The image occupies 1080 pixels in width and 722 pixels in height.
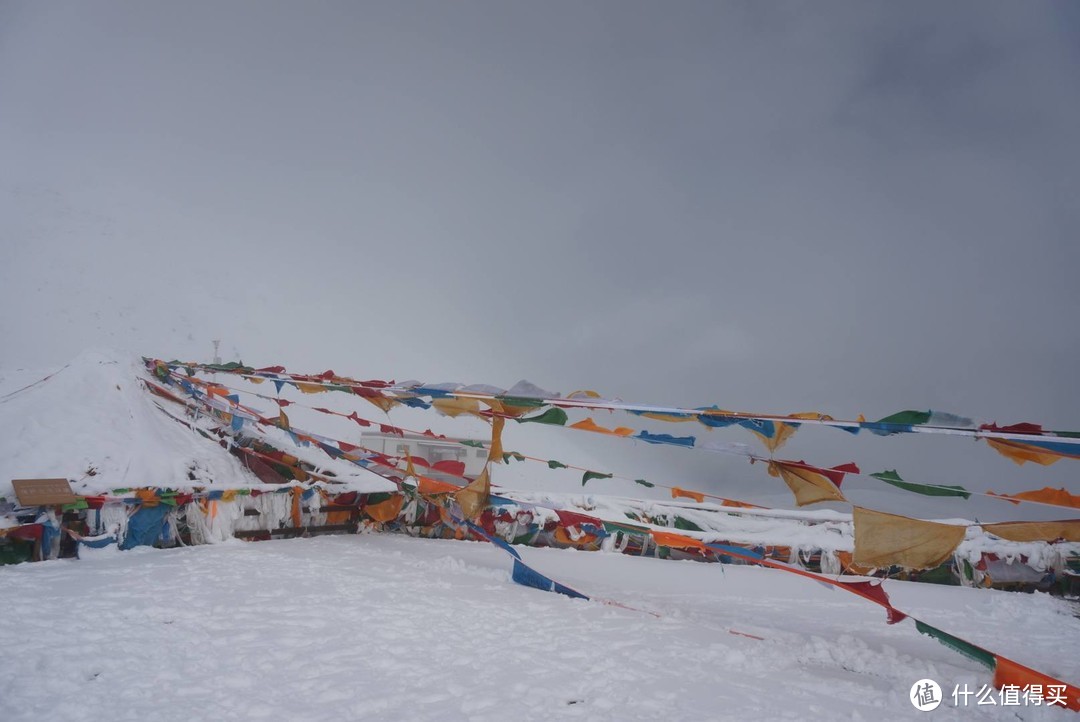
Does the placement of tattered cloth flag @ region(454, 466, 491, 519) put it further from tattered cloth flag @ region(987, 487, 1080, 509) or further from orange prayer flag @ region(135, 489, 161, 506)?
tattered cloth flag @ region(987, 487, 1080, 509)

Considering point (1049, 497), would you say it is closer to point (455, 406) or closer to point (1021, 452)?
point (1021, 452)

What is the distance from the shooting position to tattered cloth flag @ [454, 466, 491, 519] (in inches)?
221

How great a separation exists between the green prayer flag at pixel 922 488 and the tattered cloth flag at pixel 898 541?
10.9 inches

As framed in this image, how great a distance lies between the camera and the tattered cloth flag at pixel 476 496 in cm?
561

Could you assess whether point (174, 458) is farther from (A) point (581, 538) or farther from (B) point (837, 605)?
(B) point (837, 605)

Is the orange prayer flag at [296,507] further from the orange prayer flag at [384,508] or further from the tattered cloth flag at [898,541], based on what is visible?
the tattered cloth flag at [898,541]

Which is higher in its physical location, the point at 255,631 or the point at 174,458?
the point at 174,458

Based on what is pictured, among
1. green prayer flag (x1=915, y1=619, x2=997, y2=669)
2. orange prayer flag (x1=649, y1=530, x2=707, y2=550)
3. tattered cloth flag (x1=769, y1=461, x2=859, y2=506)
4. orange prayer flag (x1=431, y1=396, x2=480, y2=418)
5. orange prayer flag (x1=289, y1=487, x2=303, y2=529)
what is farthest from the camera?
orange prayer flag (x1=289, y1=487, x2=303, y2=529)

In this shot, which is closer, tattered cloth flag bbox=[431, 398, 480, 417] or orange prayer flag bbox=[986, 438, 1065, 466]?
orange prayer flag bbox=[986, 438, 1065, 466]

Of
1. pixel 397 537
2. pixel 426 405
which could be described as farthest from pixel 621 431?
pixel 397 537

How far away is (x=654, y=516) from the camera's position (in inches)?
359

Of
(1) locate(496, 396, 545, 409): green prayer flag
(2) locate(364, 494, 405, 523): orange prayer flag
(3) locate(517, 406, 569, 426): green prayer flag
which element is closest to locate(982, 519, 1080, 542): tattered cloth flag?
(3) locate(517, 406, 569, 426): green prayer flag

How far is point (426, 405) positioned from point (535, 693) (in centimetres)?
350

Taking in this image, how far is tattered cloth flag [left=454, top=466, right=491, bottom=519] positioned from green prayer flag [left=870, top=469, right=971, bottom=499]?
136 inches
